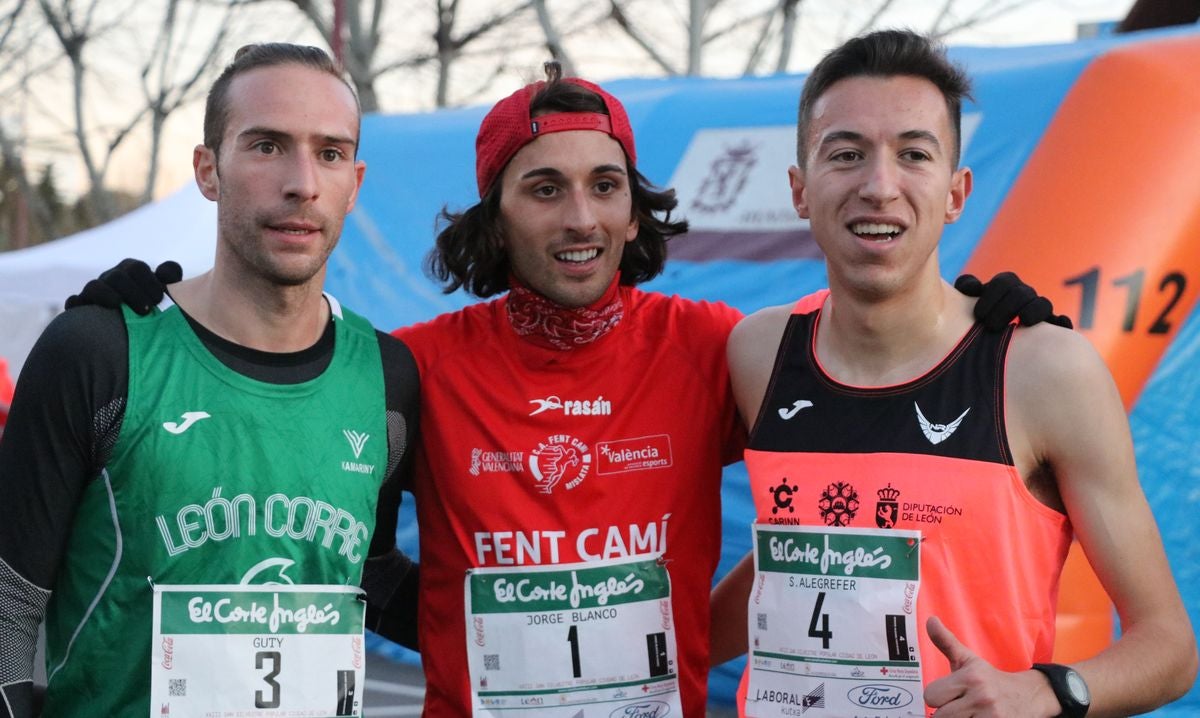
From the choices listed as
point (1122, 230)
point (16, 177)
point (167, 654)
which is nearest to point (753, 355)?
point (167, 654)

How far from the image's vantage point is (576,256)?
2859mm

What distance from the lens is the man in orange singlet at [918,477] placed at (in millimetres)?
2291

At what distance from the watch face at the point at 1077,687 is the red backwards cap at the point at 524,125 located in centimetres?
156

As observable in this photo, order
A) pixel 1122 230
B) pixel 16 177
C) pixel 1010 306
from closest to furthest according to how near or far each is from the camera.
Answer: pixel 1010 306 < pixel 1122 230 < pixel 16 177

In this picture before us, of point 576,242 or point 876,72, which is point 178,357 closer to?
point 576,242

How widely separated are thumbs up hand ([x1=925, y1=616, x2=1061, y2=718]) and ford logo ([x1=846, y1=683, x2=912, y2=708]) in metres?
0.19

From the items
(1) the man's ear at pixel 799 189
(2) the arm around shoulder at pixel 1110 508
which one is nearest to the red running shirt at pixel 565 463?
(1) the man's ear at pixel 799 189

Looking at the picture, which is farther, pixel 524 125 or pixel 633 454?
pixel 524 125

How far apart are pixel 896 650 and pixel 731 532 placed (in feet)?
10.3

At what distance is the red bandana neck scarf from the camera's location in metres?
2.86

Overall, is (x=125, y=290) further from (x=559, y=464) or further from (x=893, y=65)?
(x=893, y=65)

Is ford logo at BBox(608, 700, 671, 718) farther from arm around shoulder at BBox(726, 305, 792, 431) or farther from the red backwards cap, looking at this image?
the red backwards cap

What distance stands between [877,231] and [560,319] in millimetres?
770

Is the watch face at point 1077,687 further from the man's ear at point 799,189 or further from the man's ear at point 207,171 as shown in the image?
the man's ear at point 207,171
